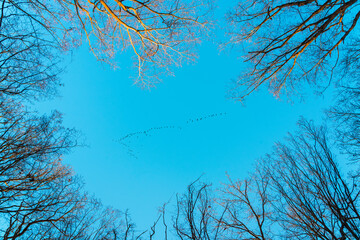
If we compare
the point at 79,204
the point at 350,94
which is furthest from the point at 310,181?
the point at 79,204

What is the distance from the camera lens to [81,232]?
20.5ft

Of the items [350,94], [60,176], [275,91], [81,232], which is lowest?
[81,232]

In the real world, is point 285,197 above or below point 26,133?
below

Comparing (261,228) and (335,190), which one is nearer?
(335,190)

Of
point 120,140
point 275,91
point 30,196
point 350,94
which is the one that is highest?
point 120,140

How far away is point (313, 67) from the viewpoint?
4949 mm

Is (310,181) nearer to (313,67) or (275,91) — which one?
(275,91)

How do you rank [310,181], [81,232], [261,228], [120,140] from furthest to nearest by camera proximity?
1. [120,140]
2. [81,232]
3. [261,228]
4. [310,181]

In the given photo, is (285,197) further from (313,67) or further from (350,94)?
(313,67)

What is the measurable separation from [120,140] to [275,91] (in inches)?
363

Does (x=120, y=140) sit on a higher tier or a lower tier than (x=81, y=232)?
higher

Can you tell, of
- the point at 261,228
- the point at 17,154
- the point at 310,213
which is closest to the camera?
the point at 17,154

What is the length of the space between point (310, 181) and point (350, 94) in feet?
8.94

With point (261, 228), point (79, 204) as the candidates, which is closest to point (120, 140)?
point (79, 204)
